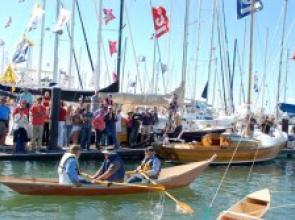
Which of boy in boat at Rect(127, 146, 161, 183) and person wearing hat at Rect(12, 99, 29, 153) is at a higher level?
person wearing hat at Rect(12, 99, 29, 153)

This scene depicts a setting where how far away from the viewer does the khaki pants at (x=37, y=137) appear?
18.5m

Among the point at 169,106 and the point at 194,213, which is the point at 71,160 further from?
the point at 169,106

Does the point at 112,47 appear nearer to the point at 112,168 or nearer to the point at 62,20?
the point at 62,20

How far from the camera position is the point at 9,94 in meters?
25.2

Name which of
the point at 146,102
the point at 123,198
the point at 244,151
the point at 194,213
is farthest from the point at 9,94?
the point at 194,213

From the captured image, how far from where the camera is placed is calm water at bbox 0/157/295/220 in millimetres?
11984

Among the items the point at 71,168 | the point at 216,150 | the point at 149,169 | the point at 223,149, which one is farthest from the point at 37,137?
the point at 223,149

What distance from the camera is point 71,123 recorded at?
19578 millimetres

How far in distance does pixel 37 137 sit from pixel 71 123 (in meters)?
1.36

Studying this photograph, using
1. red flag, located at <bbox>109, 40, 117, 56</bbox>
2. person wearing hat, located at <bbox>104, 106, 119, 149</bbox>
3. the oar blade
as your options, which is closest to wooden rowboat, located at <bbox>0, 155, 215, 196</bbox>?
the oar blade

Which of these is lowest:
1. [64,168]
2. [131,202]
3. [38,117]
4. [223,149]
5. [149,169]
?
[131,202]

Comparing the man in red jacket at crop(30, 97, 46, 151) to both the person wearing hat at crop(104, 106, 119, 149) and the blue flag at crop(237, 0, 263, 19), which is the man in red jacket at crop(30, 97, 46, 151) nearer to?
the person wearing hat at crop(104, 106, 119, 149)

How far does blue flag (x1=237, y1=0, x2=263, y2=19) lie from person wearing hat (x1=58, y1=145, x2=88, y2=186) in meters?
12.5

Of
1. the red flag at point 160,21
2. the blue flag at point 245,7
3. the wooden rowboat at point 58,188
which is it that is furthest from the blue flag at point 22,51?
the wooden rowboat at point 58,188
